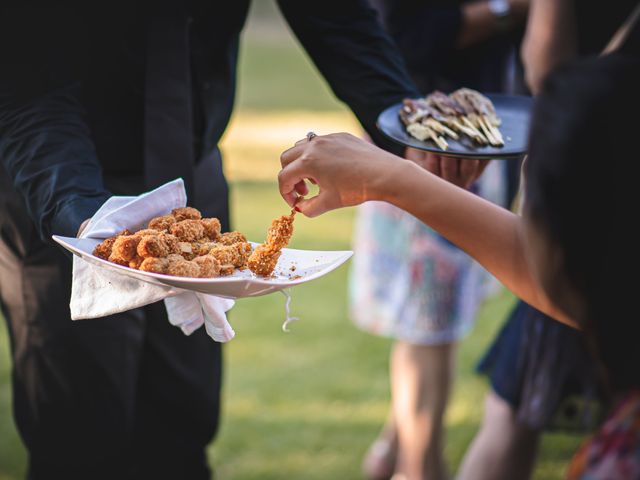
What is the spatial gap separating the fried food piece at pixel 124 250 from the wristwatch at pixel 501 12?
1.86 metres

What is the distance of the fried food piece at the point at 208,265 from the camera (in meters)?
1.43

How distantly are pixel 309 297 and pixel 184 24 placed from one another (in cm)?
270

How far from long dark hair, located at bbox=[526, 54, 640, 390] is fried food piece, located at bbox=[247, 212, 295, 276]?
1.72ft

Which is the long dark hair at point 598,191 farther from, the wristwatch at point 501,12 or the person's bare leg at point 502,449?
the wristwatch at point 501,12

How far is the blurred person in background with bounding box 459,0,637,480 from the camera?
93.9 inches

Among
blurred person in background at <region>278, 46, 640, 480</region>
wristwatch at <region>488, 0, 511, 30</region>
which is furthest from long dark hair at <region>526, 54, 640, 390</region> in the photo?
wristwatch at <region>488, 0, 511, 30</region>

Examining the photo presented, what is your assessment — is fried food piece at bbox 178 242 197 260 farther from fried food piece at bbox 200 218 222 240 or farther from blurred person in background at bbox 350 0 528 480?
blurred person in background at bbox 350 0 528 480

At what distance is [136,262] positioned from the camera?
4.66 ft

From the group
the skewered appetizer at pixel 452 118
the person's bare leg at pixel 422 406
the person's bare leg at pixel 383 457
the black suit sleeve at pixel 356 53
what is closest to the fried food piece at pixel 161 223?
the skewered appetizer at pixel 452 118

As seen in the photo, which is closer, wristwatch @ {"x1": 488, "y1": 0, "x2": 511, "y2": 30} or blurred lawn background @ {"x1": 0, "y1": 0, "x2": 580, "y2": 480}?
wristwatch @ {"x1": 488, "y1": 0, "x2": 511, "y2": 30}

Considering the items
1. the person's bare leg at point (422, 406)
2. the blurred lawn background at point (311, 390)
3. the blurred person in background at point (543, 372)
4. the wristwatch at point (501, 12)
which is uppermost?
the wristwatch at point (501, 12)

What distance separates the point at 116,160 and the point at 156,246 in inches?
25.2

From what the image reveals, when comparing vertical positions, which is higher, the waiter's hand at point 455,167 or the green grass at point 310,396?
the waiter's hand at point 455,167

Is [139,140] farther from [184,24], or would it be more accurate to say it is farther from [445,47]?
[445,47]
